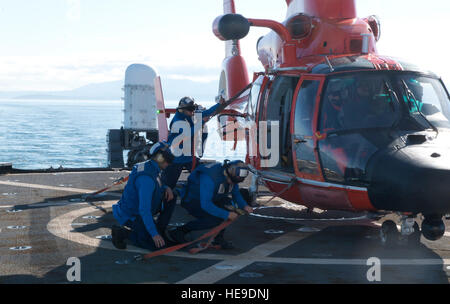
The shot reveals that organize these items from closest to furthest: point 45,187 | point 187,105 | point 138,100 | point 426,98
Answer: point 426,98, point 187,105, point 45,187, point 138,100

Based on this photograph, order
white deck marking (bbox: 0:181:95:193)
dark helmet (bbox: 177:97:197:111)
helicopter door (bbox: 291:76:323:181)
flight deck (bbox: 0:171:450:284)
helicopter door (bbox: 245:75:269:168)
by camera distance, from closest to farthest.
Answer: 1. flight deck (bbox: 0:171:450:284)
2. helicopter door (bbox: 291:76:323:181)
3. helicopter door (bbox: 245:75:269:168)
4. dark helmet (bbox: 177:97:197:111)
5. white deck marking (bbox: 0:181:95:193)

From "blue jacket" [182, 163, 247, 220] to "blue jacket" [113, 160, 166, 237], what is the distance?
1.34 feet

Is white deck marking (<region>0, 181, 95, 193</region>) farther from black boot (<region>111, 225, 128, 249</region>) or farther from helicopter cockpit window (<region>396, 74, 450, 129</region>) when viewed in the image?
helicopter cockpit window (<region>396, 74, 450, 129</region>)

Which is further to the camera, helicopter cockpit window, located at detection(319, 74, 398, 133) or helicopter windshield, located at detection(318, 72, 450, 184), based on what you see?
helicopter cockpit window, located at detection(319, 74, 398, 133)

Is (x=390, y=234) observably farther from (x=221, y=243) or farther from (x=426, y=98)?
(x=221, y=243)

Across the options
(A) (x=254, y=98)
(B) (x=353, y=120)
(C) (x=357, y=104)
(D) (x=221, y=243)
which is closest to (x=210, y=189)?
(D) (x=221, y=243)

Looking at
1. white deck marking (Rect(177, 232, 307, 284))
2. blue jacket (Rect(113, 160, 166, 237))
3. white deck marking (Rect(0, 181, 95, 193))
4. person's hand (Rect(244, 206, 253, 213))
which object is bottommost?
white deck marking (Rect(177, 232, 307, 284))

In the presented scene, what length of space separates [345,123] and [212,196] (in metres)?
2.00

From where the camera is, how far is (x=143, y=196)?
710 cm

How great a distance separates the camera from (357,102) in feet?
25.3

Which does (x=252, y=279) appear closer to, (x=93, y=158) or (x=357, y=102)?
(x=357, y=102)

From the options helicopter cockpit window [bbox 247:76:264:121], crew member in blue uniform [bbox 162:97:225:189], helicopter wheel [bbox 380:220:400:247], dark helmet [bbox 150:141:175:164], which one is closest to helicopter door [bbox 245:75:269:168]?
helicopter cockpit window [bbox 247:76:264:121]

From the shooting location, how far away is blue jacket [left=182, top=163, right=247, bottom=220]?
289 inches
